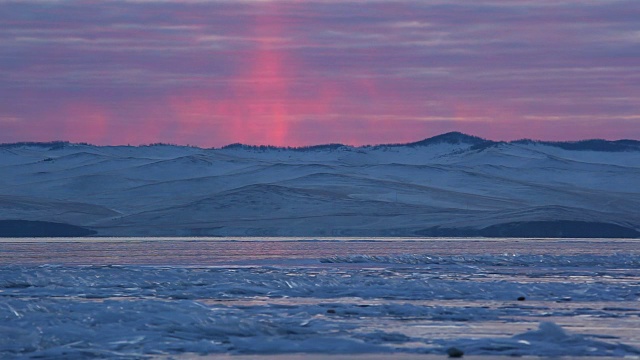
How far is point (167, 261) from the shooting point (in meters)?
33.4

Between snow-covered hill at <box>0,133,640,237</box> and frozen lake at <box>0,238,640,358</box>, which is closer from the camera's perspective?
frozen lake at <box>0,238,640,358</box>

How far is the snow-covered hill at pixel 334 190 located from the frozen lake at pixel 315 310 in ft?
168

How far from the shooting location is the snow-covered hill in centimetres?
8362

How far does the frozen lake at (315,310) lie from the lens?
14.4 metres

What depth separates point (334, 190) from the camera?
11238 centimetres

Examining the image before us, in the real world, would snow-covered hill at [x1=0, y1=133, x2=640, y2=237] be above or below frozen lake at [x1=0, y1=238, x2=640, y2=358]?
above

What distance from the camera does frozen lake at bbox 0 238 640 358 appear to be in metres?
14.4

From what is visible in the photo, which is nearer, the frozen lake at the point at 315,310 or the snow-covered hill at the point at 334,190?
the frozen lake at the point at 315,310

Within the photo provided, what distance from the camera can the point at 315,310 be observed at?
18.4m

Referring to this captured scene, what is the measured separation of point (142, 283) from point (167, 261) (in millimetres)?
9578

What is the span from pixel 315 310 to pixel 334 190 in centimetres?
9396

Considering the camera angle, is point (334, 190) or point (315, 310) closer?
point (315, 310)

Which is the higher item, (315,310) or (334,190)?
(334,190)

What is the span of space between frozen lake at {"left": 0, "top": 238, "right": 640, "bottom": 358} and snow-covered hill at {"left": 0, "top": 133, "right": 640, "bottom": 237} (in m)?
51.2
